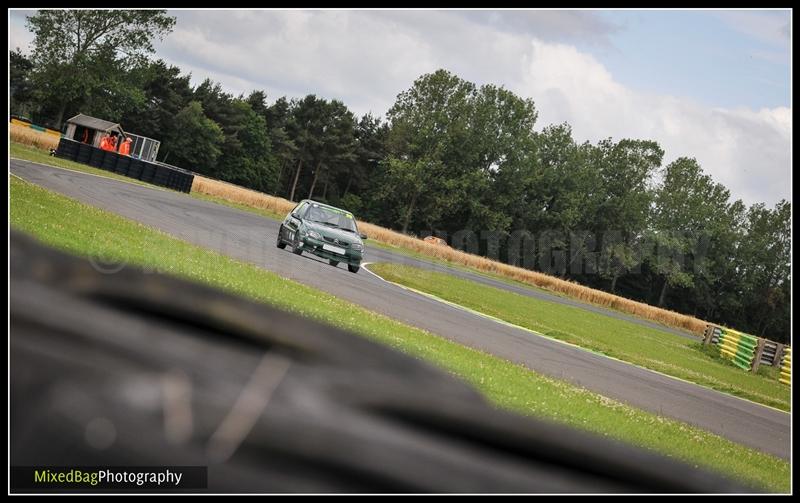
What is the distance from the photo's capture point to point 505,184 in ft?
339

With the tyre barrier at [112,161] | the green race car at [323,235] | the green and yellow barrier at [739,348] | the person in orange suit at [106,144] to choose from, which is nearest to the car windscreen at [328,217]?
the green race car at [323,235]

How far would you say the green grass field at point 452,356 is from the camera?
28.8 feet

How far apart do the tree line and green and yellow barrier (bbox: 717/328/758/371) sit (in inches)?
2506

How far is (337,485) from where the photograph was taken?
33.0 inches

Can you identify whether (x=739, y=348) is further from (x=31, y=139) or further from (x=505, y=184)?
(x=505, y=184)

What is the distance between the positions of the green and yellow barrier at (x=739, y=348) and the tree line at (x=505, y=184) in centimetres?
6364

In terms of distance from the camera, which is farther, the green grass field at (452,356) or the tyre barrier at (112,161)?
the tyre barrier at (112,161)

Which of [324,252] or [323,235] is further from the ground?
[323,235]

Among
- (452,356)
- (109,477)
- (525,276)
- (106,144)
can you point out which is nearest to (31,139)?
(106,144)

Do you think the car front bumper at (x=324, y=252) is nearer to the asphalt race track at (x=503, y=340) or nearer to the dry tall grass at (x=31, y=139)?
the asphalt race track at (x=503, y=340)

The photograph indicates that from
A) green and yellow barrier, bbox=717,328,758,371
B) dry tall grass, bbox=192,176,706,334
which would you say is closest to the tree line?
dry tall grass, bbox=192,176,706,334

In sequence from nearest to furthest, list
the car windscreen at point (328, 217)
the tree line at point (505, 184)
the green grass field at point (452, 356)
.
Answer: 1. the green grass field at point (452, 356)
2. the car windscreen at point (328, 217)
3. the tree line at point (505, 184)

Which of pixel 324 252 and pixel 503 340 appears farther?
pixel 324 252

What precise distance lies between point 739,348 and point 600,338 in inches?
344
